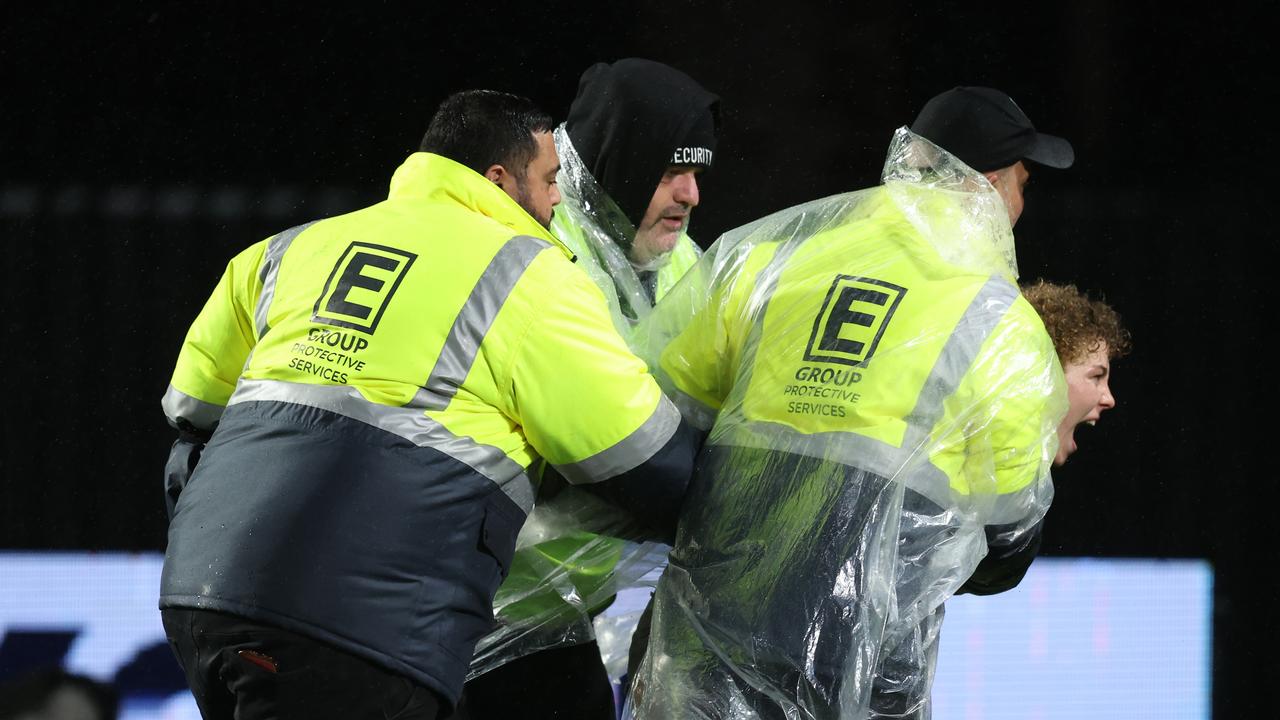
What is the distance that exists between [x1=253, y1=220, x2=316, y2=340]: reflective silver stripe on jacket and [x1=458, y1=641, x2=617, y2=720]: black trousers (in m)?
0.76

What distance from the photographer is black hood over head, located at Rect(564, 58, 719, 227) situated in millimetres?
2771

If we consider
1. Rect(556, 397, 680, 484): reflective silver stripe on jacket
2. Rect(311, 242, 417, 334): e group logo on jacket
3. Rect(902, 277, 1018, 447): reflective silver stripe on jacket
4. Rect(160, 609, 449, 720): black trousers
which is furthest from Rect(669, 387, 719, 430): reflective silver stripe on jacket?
Rect(160, 609, 449, 720): black trousers

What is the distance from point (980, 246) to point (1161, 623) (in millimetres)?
2325

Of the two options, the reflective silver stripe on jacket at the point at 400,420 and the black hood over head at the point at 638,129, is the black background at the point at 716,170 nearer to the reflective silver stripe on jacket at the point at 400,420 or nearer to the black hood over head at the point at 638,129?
the black hood over head at the point at 638,129

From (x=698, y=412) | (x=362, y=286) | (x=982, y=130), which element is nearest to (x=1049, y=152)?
(x=982, y=130)

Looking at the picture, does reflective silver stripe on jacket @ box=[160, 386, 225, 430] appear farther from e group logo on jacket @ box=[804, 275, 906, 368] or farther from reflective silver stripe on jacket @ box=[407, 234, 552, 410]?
e group logo on jacket @ box=[804, 275, 906, 368]

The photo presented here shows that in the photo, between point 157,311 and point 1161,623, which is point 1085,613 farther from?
point 157,311

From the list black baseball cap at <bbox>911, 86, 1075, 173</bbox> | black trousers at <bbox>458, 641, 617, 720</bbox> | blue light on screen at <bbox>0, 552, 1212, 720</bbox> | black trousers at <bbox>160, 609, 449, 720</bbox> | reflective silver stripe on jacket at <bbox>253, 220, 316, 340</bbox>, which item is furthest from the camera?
blue light on screen at <bbox>0, 552, 1212, 720</bbox>

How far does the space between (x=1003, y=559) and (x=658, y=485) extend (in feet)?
1.73

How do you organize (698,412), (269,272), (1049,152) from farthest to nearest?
(1049,152)
(698,412)
(269,272)

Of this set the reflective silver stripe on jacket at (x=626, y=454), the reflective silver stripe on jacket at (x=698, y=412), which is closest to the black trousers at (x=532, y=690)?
the reflective silver stripe on jacket at (x=698, y=412)

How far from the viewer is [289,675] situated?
174 centimetres

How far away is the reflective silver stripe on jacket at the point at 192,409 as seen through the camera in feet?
7.29

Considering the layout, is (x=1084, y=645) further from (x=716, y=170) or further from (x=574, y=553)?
(x=574, y=553)
